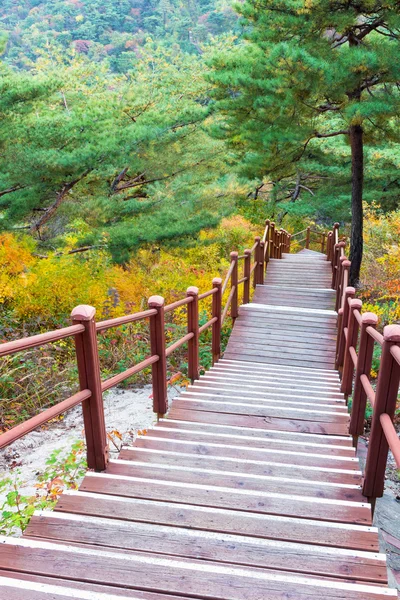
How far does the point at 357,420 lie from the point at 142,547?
6.77 feet

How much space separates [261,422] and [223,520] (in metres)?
1.81

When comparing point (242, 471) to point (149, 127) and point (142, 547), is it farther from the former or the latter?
point (149, 127)

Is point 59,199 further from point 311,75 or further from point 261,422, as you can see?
point 261,422

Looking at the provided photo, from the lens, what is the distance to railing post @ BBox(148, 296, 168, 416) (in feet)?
11.5

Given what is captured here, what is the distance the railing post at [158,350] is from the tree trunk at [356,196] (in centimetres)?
830

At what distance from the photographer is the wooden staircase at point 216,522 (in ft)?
5.57

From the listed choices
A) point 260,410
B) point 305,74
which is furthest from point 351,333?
point 305,74

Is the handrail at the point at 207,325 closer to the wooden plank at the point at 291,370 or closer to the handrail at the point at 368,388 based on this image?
the wooden plank at the point at 291,370

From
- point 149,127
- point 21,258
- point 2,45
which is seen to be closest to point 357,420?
point 21,258

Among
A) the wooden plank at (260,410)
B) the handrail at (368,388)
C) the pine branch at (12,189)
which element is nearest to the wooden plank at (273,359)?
the wooden plank at (260,410)

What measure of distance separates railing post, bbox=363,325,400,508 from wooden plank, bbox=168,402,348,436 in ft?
4.16

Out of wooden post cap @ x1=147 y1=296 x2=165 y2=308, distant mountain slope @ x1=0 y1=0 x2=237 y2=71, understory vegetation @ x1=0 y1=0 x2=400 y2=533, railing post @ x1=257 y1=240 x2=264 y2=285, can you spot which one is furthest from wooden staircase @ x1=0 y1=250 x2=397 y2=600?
distant mountain slope @ x1=0 y1=0 x2=237 y2=71

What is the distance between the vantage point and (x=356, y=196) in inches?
416

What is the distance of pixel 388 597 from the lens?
1.62 m
